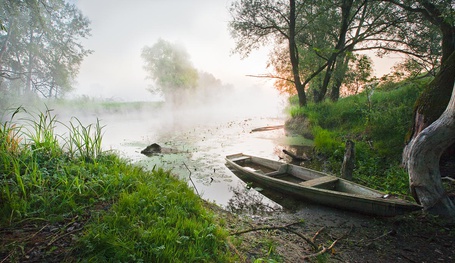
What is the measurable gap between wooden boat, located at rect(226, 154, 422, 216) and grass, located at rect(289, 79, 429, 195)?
92cm

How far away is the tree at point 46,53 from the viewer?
18.0 meters

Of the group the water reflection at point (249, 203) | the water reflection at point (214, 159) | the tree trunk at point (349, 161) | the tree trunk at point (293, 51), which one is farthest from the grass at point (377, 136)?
the tree trunk at point (293, 51)

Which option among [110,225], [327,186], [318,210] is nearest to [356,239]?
[318,210]

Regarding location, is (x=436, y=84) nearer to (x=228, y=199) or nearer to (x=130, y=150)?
(x=228, y=199)

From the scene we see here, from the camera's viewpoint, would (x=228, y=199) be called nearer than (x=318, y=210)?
No

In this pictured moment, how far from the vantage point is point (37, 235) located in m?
2.25

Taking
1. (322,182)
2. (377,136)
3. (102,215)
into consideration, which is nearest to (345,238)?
(322,182)

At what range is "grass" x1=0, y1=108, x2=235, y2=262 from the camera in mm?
2164

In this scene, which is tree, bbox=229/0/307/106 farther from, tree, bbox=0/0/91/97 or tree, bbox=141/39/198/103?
tree, bbox=141/39/198/103

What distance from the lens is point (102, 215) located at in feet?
8.80

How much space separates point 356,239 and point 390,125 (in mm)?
5437

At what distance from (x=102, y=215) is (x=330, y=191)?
13.5 feet

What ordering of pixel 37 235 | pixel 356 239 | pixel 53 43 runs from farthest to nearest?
pixel 53 43 < pixel 356 239 < pixel 37 235

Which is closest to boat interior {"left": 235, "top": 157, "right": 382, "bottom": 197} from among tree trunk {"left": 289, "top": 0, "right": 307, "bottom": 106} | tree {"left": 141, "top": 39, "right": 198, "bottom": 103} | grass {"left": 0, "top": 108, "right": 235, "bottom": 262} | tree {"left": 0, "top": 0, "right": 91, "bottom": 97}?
grass {"left": 0, "top": 108, "right": 235, "bottom": 262}
